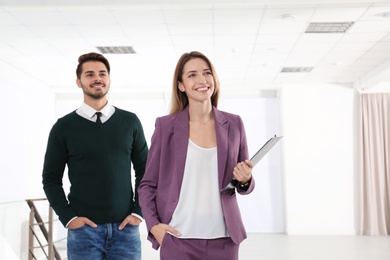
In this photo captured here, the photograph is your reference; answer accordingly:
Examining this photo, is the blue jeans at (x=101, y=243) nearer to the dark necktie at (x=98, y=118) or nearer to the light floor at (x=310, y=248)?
the dark necktie at (x=98, y=118)

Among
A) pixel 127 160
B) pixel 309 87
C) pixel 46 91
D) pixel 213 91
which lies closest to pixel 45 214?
pixel 46 91

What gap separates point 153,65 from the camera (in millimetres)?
7914

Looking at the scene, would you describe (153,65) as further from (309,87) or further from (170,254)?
(170,254)

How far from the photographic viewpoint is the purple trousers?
1.44 metres

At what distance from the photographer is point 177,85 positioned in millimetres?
1688

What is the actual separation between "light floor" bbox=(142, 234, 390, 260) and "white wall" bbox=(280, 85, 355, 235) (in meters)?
0.54

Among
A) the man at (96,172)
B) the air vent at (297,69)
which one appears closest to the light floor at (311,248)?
the air vent at (297,69)

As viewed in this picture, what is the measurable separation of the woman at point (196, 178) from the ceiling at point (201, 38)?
357cm

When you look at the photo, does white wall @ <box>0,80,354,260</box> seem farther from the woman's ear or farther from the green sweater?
the woman's ear

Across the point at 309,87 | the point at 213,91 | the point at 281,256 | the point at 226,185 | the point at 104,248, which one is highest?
the point at 309,87

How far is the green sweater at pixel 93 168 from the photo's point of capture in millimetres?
2020

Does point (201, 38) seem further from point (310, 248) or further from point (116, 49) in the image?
point (310, 248)

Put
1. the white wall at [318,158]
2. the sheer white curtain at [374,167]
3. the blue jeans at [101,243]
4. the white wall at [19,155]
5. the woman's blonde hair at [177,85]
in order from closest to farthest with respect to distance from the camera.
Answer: the woman's blonde hair at [177,85] < the blue jeans at [101,243] < the white wall at [19,155] < the sheer white curtain at [374,167] < the white wall at [318,158]

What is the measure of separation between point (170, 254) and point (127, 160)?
699mm
